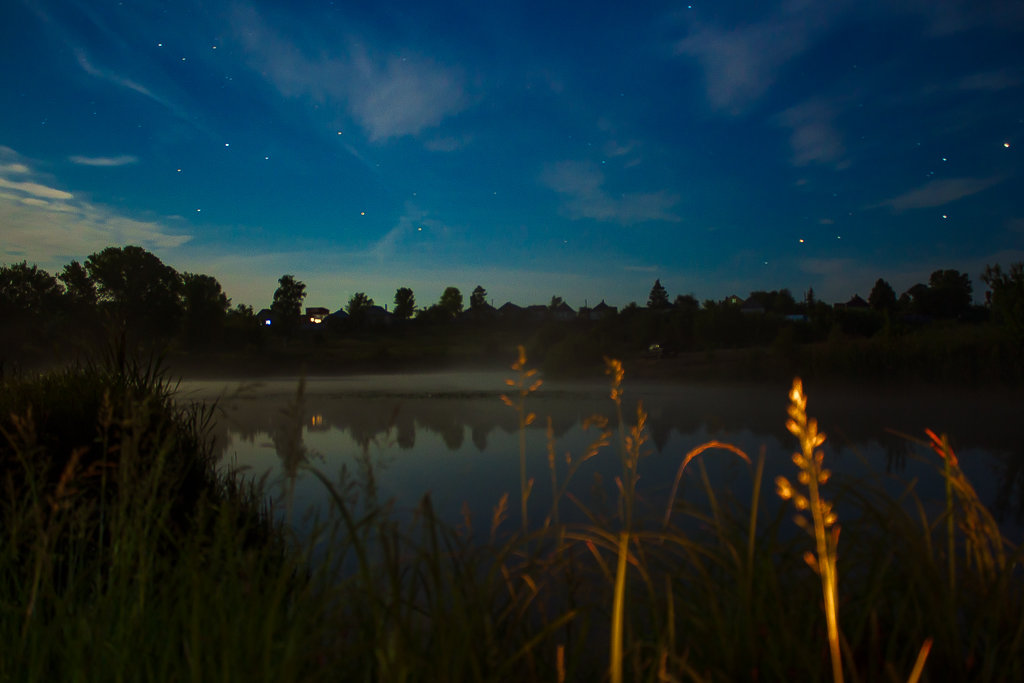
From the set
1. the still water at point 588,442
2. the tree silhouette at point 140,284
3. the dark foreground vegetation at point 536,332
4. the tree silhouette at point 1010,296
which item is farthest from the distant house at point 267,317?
the tree silhouette at point 1010,296

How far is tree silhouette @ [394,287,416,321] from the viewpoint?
57219mm

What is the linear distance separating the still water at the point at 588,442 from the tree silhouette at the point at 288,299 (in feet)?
125

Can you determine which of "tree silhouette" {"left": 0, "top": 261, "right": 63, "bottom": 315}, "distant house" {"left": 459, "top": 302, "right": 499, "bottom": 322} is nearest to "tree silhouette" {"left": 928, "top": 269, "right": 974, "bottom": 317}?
"distant house" {"left": 459, "top": 302, "right": 499, "bottom": 322}

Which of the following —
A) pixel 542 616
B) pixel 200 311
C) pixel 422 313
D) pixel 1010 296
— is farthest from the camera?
pixel 422 313

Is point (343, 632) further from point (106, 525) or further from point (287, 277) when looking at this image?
point (287, 277)

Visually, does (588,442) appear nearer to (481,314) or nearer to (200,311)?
(200,311)

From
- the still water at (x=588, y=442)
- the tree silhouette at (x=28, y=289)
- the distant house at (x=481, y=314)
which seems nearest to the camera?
the still water at (x=588, y=442)

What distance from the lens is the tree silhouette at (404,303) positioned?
5722cm

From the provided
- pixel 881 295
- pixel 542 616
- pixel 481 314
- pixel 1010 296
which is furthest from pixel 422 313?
pixel 542 616

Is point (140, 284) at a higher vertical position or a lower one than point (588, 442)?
higher

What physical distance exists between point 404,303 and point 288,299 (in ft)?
36.2

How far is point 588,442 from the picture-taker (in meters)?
7.00


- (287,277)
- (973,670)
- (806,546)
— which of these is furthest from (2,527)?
(287,277)

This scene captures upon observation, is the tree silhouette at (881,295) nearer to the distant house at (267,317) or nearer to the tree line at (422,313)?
the tree line at (422,313)
